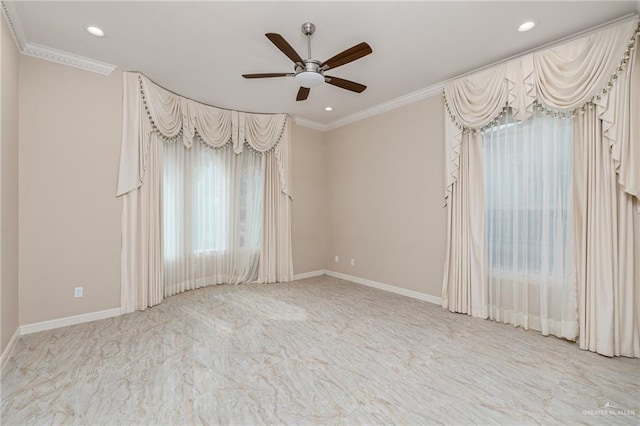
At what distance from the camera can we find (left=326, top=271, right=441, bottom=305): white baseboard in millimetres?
4063

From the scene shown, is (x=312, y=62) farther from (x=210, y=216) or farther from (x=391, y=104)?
(x=210, y=216)

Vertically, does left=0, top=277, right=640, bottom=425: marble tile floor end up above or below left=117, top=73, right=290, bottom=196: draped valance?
below

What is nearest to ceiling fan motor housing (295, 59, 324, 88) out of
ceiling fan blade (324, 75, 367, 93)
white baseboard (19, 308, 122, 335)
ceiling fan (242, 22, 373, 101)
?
ceiling fan (242, 22, 373, 101)

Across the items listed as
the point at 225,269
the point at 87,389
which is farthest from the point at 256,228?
the point at 87,389

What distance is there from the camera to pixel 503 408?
6.27 feet

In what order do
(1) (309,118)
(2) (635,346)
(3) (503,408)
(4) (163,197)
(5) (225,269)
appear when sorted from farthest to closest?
(1) (309,118) → (5) (225,269) → (4) (163,197) → (2) (635,346) → (3) (503,408)

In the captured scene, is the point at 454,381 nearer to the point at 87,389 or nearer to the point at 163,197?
the point at 87,389

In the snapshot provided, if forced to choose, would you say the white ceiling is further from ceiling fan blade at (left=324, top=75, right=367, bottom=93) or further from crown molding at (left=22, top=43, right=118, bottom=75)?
ceiling fan blade at (left=324, top=75, right=367, bottom=93)

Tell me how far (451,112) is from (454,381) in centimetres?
305

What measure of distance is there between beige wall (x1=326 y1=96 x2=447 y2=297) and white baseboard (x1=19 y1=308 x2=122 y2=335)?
357cm

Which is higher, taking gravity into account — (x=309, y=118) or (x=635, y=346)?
(x=309, y=118)

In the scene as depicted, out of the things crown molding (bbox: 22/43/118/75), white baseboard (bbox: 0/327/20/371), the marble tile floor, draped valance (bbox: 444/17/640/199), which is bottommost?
the marble tile floor

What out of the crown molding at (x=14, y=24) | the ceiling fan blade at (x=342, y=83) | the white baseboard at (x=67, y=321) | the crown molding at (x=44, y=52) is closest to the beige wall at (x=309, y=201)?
the ceiling fan blade at (x=342, y=83)

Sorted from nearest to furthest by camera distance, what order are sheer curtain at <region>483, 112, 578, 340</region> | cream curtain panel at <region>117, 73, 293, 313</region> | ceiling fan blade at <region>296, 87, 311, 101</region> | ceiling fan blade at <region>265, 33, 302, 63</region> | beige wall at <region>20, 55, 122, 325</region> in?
ceiling fan blade at <region>265, 33, 302, 63</region> → sheer curtain at <region>483, 112, 578, 340</region> → beige wall at <region>20, 55, 122, 325</region> → ceiling fan blade at <region>296, 87, 311, 101</region> → cream curtain panel at <region>117, 73, 293, 313</region>
